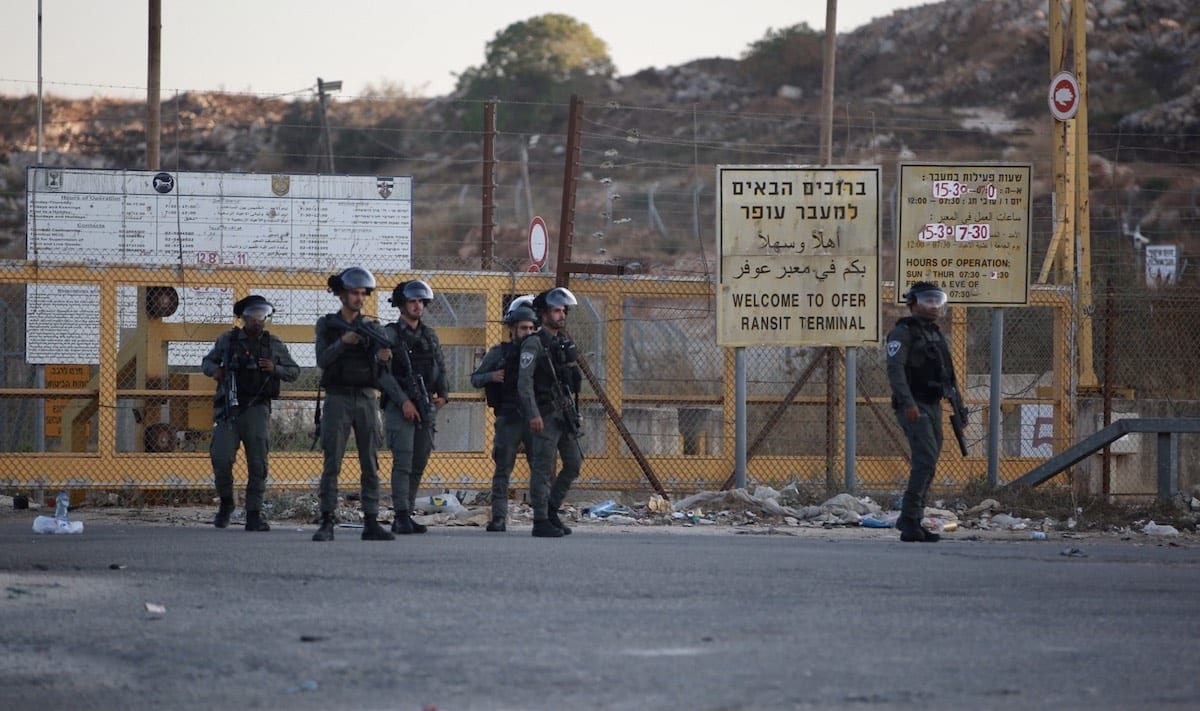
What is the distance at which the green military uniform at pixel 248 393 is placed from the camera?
13.5 metres

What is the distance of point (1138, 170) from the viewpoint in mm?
52500

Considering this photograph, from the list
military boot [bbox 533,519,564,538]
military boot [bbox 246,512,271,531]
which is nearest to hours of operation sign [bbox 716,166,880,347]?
military boot [bbox 533,519,564,538]

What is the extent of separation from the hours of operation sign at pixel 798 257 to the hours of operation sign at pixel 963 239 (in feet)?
1.40

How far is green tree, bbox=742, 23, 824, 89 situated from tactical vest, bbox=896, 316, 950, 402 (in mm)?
58052

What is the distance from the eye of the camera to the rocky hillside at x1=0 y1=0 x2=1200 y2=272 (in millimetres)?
56031

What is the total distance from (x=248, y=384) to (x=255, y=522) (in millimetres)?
1099

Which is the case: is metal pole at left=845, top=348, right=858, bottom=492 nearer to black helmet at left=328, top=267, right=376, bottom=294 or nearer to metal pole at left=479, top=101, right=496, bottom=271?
metal pole at left=479, top=101, right=496, bottom=271

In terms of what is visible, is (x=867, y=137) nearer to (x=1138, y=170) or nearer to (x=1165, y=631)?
(x=1138, y=170)

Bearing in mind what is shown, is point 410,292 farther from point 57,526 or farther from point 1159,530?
point 1159,530

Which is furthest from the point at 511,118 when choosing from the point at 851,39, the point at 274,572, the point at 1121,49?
the point at 274,572

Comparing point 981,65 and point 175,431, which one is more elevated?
point 981,65

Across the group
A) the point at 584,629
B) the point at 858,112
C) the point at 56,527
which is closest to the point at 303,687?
the point at 584,629

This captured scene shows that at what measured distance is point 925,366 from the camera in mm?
12953

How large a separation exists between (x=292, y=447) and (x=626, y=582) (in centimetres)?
1334
